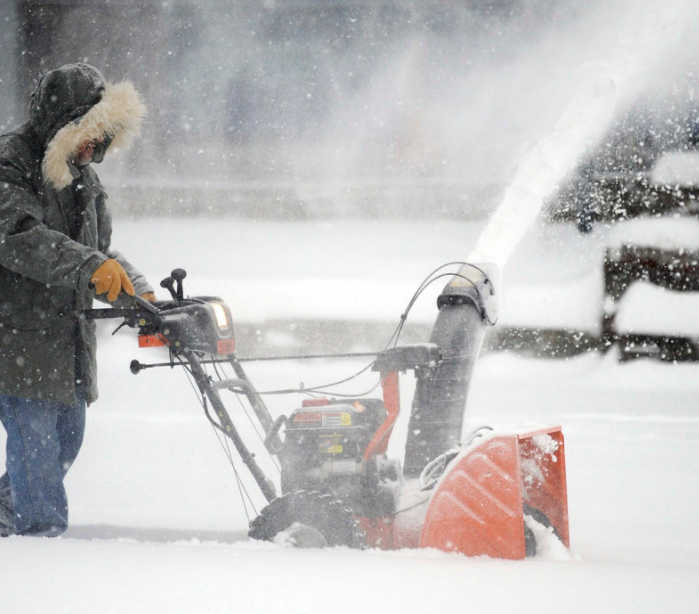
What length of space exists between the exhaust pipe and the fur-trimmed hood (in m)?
1.13

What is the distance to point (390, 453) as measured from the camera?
4012mm

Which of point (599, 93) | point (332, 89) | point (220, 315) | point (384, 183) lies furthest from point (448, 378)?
point (332, 89)

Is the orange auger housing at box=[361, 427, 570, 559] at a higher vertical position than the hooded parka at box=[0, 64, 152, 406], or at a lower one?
lower

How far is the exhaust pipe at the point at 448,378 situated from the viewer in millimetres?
2250

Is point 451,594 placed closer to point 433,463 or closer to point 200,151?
point 433,463

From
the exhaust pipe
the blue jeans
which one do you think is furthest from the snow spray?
the blue jeans

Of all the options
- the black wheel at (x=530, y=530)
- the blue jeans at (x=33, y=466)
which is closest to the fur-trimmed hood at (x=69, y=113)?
the blue jeans at (x=33, y=466)

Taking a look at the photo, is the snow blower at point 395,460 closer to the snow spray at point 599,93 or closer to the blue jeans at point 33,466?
the blue jeans at point 33,466

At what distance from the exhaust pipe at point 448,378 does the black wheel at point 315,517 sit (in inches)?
18.8

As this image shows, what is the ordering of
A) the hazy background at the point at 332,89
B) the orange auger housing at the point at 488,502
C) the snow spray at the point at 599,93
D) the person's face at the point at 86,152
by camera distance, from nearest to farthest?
1. the orange auger housing at the point at 488,502
2. the person's face at the point at 86,152
3. the snow spray at the point at 599,93
4. the hazy background at the point at 332,89

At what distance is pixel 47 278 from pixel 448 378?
47.2 inches

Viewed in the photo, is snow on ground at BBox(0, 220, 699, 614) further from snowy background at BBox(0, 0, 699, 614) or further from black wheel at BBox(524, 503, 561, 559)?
black wheel at BBox(524, 503, 561, 559)

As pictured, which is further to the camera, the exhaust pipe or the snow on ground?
the exhaust pipe

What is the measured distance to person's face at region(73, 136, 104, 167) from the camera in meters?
1.91
